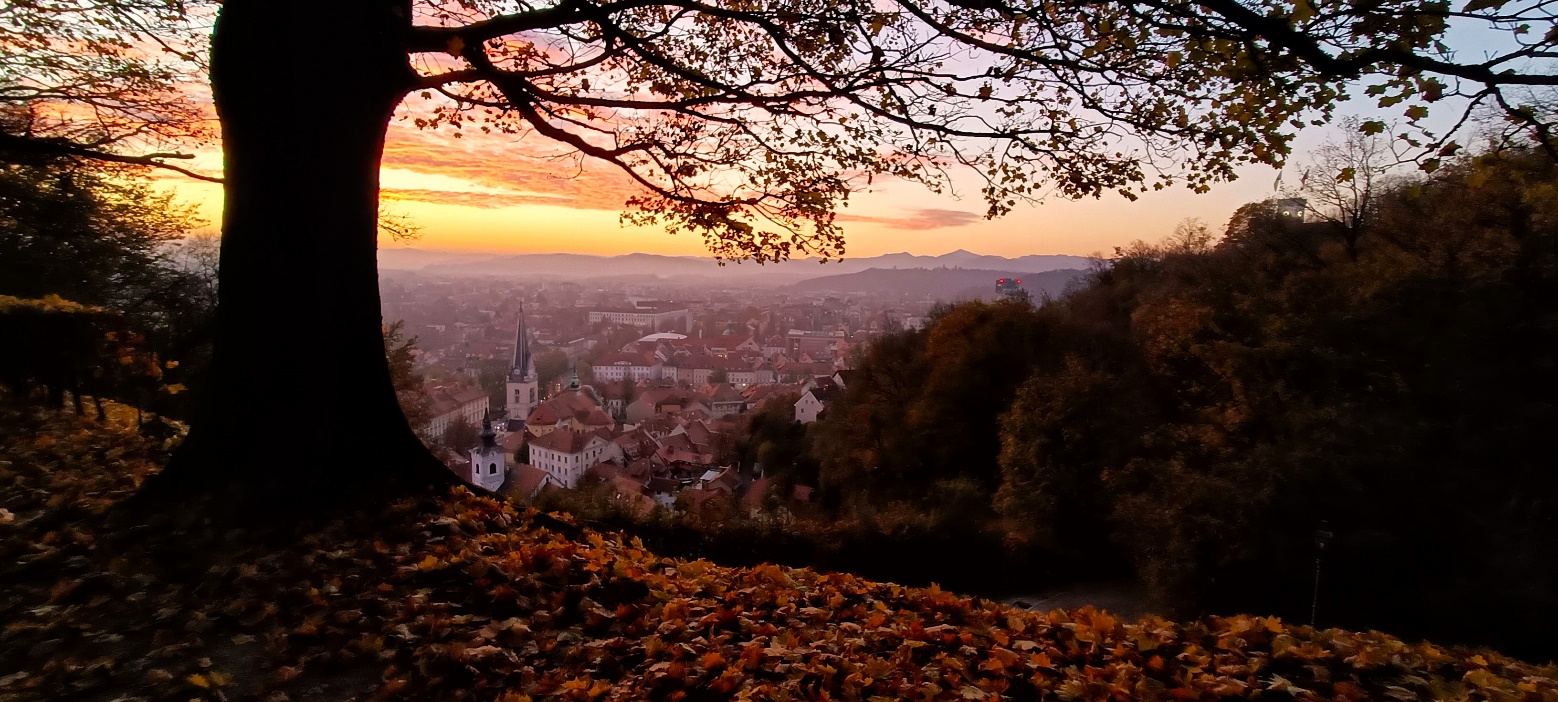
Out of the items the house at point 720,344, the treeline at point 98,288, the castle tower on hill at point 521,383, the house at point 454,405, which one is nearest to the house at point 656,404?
the castle tower on hill at point 521,383

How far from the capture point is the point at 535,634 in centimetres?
316

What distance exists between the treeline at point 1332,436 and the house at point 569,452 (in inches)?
655

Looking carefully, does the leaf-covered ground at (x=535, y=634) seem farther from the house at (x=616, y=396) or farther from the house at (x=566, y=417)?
the house at (x=616, y=396)

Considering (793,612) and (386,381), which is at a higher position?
(386,381)

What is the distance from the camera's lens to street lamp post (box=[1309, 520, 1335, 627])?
38.5 ft

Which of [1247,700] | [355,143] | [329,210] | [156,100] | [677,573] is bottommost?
[677,573]

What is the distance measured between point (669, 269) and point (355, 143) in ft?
180

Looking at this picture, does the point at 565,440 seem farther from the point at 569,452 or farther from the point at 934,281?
the point at 934,281

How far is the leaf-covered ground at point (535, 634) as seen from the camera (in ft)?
8.87

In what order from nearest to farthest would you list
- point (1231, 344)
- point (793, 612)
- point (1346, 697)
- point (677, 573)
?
point (1346, 697)
point (793, 612)
point (677, 573)
point (1231, 344)

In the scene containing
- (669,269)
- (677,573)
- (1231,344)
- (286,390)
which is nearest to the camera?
(677,573)

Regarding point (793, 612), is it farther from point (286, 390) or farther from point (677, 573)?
point (286, 390)

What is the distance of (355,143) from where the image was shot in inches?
179

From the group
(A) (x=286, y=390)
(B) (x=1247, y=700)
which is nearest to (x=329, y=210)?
(A) (x=286, y=390)
